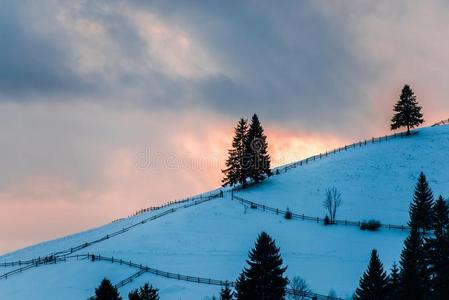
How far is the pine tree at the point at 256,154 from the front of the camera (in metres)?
98.2

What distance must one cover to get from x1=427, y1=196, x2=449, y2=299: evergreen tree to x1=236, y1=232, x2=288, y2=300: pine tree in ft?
33.7

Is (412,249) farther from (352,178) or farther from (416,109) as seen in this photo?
(416,109)

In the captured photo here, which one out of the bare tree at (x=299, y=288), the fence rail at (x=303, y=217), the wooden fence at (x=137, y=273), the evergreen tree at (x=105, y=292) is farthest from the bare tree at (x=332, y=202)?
the evergreen tree at (x=105, y=292)

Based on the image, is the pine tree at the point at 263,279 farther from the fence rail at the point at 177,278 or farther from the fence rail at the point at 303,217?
the fence rail at the point at 303,217

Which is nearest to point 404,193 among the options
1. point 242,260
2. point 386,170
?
point 386,170

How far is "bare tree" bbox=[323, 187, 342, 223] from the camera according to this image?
266 ft

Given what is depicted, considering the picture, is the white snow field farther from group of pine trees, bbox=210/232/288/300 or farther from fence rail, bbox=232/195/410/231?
group of pine trees, bbox=210/232/288/300

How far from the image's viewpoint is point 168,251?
7231 centimetres

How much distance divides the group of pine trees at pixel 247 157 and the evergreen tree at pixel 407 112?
73.1 feet

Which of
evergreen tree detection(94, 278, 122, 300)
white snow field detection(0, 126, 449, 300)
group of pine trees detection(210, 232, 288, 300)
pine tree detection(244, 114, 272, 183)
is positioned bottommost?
evergreen tree detection(94, 278, 122, 300)

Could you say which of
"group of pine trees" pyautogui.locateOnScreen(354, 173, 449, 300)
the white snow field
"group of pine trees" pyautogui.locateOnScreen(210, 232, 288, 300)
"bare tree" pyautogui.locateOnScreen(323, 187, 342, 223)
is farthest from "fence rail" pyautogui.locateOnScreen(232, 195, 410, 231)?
"group of pine trees" pyautogui.locateOnScreen(210, 232, 288, 300)

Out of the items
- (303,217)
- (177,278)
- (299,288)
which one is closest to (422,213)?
(299,288)

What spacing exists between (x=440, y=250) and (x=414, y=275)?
1399 cm

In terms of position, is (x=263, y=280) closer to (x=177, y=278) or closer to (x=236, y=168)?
(x=177, y=278)
